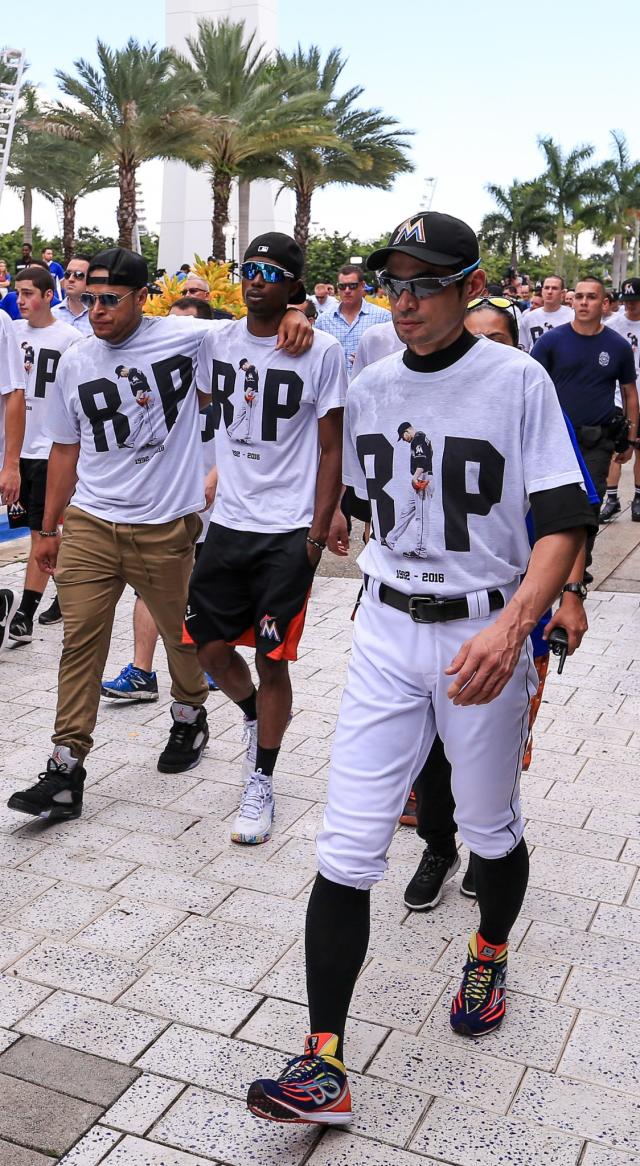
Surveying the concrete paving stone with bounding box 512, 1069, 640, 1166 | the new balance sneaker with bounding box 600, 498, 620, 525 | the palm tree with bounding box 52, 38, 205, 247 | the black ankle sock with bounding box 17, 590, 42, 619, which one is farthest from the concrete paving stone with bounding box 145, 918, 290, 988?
the palm tree with bounding box 52, 38, 205, 247

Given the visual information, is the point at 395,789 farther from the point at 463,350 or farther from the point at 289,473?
the point at 289,473

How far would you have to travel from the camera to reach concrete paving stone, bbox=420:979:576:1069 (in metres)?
3.32

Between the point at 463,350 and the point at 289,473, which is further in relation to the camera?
A: the point at 289,473

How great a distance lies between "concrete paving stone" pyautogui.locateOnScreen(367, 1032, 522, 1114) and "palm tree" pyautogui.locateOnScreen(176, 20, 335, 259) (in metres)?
34.2

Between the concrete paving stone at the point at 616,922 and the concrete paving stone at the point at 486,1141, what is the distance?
1.07m

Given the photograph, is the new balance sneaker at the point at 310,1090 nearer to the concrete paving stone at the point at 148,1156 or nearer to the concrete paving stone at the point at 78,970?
the concrete paving stone at the point at 148,1156

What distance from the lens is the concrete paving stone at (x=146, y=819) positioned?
4.69 metres

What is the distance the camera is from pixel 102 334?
4.86 metres

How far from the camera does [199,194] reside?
188 feet

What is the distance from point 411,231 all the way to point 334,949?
1737 millimetres

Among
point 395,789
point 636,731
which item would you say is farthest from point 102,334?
point 636,731

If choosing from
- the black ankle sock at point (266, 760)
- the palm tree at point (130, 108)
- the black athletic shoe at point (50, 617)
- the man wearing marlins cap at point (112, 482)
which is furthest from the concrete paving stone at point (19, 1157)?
the palm tree at point (130, 108)

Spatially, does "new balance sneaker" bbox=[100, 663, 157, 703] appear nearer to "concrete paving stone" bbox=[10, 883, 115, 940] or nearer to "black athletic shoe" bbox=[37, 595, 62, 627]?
"black athletic shoe" bbox=[37, 595, 62, 627]

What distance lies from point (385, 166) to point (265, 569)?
37.7 m
